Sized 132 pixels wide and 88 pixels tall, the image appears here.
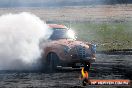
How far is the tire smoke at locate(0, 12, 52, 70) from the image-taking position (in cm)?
1903

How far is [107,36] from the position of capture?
32719 mm

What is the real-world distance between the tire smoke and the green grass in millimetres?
7839

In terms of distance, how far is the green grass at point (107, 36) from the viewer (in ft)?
91.3

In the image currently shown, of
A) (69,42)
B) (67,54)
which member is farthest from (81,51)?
(69,42)

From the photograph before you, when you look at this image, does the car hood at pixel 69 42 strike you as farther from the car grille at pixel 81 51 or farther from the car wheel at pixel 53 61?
the car wheel at pixel 53 61

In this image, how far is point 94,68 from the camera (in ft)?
62.3

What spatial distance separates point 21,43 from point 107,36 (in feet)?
46.4

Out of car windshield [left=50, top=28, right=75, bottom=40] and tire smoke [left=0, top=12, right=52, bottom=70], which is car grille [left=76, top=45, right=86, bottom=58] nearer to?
car windshield [left=50, top=28, right=75, bottom=40]

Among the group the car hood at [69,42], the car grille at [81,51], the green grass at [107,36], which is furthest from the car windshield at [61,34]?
the green grass at [107,36]

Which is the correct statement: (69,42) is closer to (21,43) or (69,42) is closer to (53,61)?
(53,61)

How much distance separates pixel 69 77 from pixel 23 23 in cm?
461

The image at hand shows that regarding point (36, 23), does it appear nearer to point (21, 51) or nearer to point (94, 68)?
point (21, 51)

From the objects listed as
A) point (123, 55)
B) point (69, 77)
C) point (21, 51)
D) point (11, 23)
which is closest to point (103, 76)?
point (69, 77)

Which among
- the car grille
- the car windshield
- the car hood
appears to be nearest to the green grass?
the car windshield
